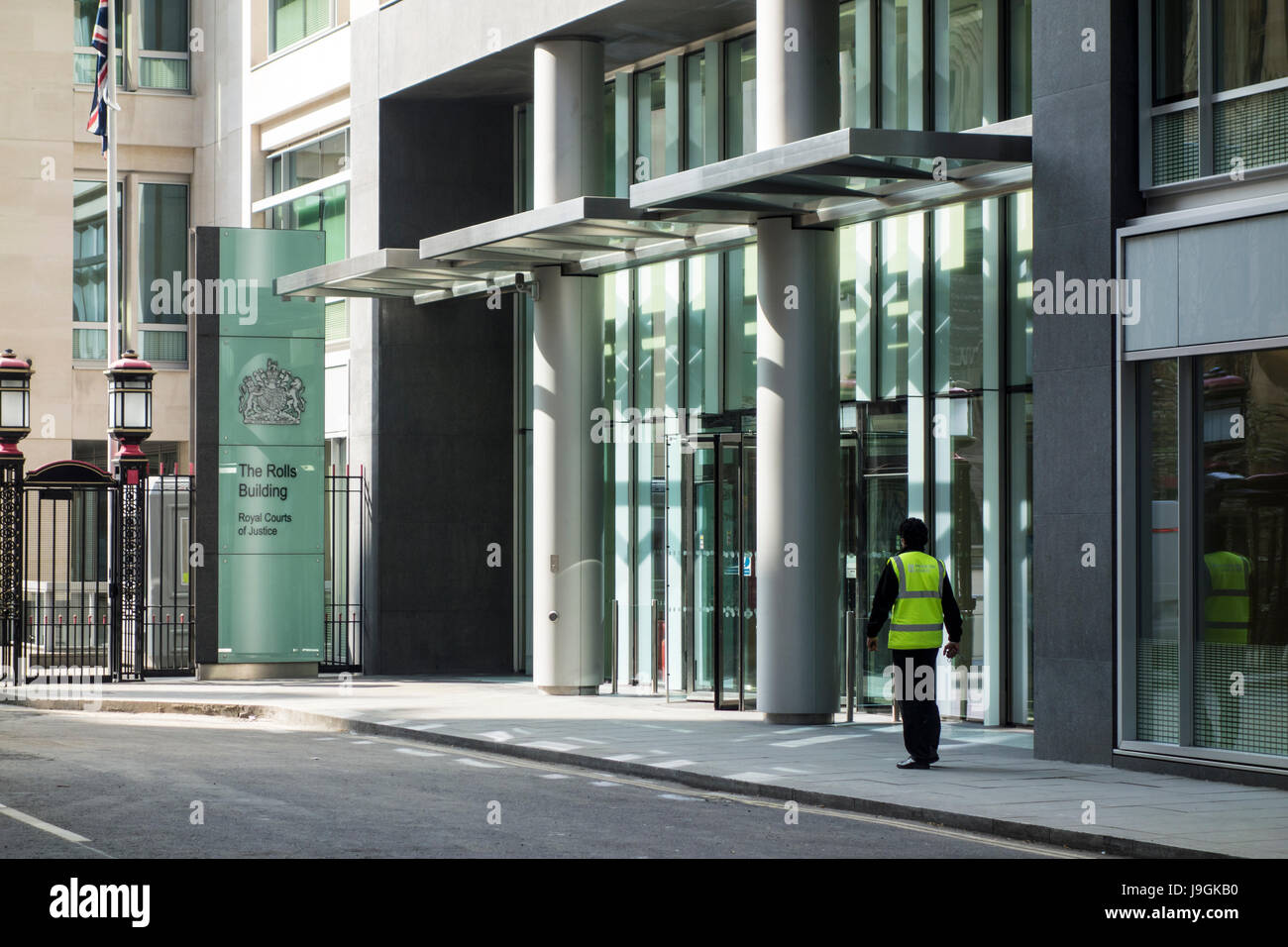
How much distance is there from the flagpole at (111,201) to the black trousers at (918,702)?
802 inches

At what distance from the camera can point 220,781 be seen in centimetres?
1359

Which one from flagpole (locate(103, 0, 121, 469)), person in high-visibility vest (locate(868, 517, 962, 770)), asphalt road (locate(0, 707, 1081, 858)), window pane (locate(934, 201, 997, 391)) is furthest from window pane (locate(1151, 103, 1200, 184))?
flagpole (locate(103, 0, 121, 469))

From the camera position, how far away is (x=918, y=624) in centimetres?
1453

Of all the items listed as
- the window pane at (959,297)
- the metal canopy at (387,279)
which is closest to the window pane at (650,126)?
the metal canopy at (387,279)

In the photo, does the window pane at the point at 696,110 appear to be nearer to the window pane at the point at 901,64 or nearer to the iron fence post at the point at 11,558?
the window pane at the point at 901,64

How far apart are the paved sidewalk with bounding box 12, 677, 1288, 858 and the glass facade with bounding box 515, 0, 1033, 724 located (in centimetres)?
104

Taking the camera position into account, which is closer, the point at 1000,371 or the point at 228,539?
the point at 1000,371

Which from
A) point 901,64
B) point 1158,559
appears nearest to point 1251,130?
point 1158,559

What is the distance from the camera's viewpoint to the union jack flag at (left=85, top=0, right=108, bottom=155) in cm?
3231

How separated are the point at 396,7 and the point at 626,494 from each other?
757cm

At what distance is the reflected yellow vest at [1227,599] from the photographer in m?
13.8

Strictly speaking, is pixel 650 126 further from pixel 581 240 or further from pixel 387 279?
pixel 581 240
